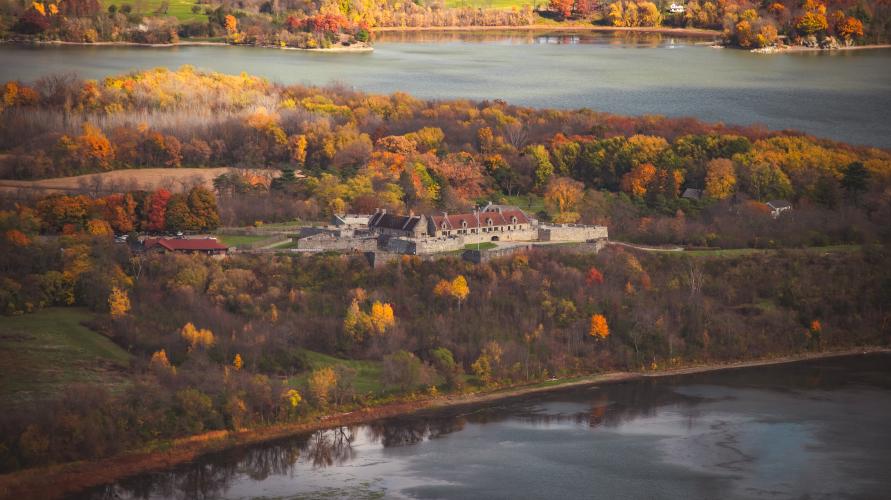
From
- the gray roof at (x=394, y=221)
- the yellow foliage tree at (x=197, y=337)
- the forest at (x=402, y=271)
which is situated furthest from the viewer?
the gray roof at (x=394, y=221)

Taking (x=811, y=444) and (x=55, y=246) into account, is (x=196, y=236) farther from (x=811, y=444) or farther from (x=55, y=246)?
(x=811, y=444)

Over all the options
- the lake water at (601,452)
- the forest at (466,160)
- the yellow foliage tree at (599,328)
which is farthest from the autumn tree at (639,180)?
the lake water at (601,452)

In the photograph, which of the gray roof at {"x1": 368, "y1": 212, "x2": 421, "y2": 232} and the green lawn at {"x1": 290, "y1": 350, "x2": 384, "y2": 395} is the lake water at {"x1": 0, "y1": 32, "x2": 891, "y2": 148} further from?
the green lawn at {"x1": 290, "y1": 350, "x2": 384, "y2": 395}

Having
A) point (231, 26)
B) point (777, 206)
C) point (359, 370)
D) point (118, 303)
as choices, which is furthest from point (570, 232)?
point (231, 26)

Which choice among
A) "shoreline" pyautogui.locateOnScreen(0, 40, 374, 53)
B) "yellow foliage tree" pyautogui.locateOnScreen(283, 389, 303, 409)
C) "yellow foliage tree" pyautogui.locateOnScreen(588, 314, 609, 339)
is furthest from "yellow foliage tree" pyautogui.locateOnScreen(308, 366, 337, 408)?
"shoreline" pyautogui.locateOnScreen(0, 40, 374, 53)

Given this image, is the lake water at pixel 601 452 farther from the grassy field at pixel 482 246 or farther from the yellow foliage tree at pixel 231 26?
the yellow foliage tree at pixel 231 26

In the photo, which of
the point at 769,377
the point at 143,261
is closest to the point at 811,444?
the point at 769,377
